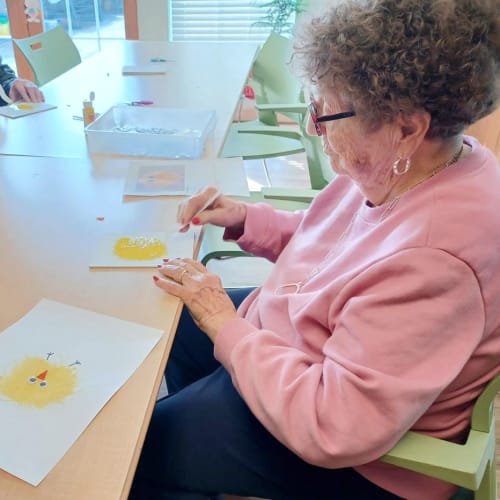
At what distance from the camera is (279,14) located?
3836mm

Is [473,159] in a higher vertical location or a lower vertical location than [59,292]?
higher

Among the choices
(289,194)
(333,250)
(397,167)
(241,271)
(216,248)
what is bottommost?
(241,271)

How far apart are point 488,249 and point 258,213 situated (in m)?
0.63

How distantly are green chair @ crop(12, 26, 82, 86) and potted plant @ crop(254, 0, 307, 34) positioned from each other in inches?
65.4

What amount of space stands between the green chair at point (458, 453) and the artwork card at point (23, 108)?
159 cm

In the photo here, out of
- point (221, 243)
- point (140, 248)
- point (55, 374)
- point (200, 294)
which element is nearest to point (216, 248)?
point (221, 243)

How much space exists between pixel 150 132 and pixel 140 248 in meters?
0.65

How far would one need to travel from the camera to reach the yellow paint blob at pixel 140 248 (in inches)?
39.1

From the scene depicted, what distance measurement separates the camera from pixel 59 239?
1034 millimetres

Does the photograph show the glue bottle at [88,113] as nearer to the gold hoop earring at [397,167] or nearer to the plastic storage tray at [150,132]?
the plastic storage tray at [150,132]

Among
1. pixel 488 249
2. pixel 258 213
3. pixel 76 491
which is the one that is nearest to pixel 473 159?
pixel 488 249

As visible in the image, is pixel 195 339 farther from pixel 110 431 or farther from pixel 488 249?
pixel 488 249

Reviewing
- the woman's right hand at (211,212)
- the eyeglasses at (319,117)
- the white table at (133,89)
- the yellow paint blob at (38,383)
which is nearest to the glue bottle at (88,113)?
the white table at (133,89)

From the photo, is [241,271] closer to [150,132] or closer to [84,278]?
[150,132]
